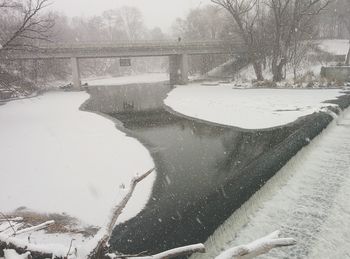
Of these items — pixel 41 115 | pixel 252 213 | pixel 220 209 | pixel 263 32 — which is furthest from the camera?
pixel 263 32

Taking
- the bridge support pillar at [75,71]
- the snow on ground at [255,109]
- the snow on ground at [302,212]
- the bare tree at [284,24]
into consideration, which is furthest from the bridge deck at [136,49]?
the snow on ground at [302,212]

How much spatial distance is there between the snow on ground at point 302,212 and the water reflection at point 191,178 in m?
0.24

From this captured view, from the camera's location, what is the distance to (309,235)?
513cm

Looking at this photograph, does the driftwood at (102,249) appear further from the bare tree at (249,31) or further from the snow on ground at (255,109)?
the bare tree at (249,31)

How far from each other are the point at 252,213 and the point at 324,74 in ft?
75.2

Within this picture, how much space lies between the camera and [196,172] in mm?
7941

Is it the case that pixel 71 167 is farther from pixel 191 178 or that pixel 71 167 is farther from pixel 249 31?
pixel 249 31

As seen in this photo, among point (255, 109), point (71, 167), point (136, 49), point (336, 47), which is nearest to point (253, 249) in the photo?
point (71, 167)

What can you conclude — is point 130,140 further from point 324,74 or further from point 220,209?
point 324,74

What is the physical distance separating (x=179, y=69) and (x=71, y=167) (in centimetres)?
3292

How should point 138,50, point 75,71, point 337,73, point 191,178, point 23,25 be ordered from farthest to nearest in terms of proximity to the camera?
point 138,50
point 75,71
point 337,73
point 23,25
point 191,178

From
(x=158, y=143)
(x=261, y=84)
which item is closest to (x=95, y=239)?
Answer: (x=158, y=143)

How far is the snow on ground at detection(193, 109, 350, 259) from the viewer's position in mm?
4863

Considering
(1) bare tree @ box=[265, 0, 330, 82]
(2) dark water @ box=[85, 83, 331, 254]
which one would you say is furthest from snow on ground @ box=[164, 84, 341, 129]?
(1) bare tree @ box=[265, 0, 330, 82]
